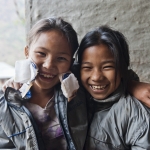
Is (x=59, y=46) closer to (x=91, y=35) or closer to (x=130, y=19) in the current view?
(x=91, y=35)

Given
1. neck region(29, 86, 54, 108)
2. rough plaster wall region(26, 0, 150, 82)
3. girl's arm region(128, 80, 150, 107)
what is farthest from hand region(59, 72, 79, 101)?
rough plaster wall region(26, 0, 150, 82)

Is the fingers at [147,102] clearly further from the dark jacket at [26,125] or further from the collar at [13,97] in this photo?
the collar at [13,97]

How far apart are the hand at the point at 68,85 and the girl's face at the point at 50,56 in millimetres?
35

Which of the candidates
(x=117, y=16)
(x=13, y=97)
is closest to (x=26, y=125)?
(x=13, y=97)

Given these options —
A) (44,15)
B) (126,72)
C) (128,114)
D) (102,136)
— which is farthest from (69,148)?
(44,15)

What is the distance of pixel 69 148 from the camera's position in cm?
103

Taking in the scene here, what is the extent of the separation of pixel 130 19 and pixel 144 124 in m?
0.93

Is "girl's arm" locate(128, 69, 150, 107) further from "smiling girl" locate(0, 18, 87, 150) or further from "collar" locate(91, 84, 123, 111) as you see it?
"smiling girl" locate(0, 18, 87, 150)

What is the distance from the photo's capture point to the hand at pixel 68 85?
1.05m

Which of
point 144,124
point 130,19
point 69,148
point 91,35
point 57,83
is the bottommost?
point 69,148

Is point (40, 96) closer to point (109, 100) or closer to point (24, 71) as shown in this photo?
point (24, 71)

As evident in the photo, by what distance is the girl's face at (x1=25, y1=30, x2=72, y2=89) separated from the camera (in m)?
1.05

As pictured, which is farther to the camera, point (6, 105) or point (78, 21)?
point (78, 21)

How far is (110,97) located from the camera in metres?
1.10
